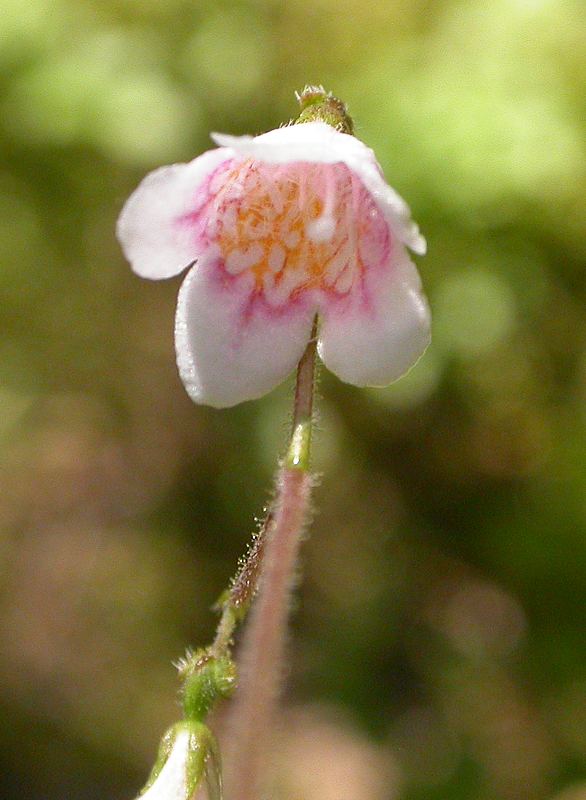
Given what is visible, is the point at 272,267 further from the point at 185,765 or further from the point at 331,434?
the point at 331,434

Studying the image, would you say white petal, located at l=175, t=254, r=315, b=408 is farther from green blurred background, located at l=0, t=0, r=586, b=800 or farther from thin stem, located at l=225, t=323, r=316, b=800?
green blurred background, located at l=0, t=0, r=586, b=800

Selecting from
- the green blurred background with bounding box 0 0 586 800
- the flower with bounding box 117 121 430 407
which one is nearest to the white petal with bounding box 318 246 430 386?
the flower with bounding box 117 121 430 407

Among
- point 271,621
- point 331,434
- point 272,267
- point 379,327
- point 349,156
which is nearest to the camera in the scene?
point 271,621

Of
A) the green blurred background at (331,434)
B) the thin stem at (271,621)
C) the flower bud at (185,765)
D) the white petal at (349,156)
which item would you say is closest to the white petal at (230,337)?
the thin stem at (271,621)

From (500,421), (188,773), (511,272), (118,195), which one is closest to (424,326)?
(188,773)

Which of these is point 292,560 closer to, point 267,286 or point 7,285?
point 267,286

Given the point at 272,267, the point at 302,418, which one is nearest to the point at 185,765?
the point at 302,418

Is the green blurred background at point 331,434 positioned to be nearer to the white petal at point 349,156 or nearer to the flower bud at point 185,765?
the white petal at point 349,156
